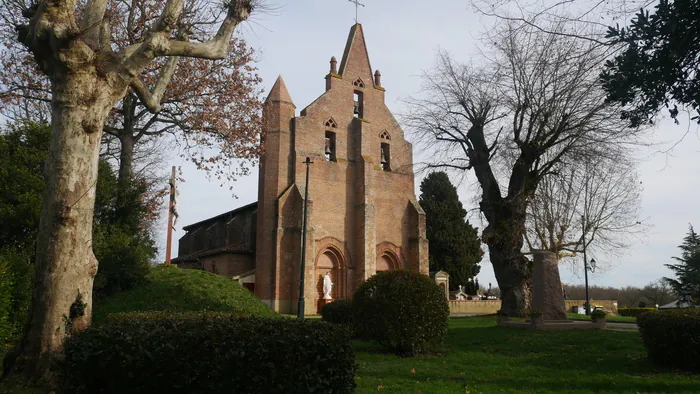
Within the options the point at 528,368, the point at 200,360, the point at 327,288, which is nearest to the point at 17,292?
the point at 200,360

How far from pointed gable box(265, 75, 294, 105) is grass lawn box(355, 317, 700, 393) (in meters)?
21.6

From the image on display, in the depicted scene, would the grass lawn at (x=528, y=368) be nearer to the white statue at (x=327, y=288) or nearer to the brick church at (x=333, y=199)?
the white statue at (x=327, y=288)

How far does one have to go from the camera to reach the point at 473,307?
3634 centimetres

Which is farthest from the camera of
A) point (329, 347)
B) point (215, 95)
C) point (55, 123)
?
point (215, 95)

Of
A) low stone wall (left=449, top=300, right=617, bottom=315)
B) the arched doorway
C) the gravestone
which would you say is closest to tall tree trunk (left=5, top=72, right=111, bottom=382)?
the gravestone

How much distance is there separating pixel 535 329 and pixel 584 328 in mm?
1835

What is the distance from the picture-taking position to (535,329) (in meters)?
15.5

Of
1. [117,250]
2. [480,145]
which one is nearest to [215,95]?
[117,250]

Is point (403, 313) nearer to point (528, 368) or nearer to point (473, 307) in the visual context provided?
point (528, 368)

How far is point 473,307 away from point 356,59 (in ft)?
68.6

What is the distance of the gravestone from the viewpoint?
16.5 meters

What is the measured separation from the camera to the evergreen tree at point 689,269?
3653cm

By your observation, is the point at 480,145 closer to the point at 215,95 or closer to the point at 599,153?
the point at 599,153

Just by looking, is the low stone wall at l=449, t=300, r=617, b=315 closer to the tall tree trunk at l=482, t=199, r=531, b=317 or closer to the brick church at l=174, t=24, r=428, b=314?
the brick church at l=174, t=24, r=428, b=314
